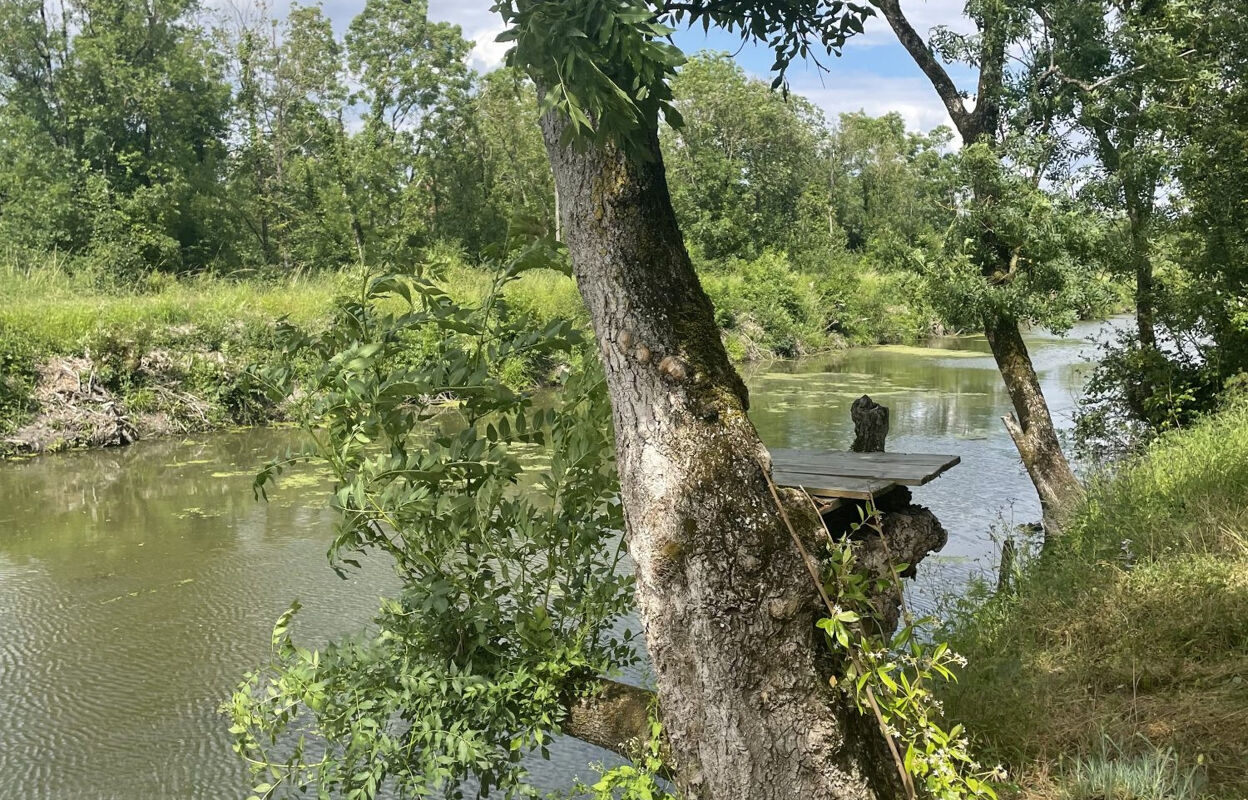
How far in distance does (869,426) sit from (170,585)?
474 cm

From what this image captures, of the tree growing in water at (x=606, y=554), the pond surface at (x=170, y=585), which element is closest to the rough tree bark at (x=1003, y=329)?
the pond surface at (x=170, y=585)

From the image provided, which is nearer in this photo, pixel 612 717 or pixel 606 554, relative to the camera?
pixel 612 717

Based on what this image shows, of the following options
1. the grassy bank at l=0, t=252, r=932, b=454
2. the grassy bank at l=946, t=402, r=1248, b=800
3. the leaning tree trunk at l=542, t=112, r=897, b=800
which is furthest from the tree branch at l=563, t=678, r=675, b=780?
the grassy bank at l=0, t=252, r=932, b=454

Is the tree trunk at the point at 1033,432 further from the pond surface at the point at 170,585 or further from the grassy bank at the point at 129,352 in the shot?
the grassy bank at the point at 129,352

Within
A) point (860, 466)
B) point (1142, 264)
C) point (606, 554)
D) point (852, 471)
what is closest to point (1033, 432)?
point (1142, 264)

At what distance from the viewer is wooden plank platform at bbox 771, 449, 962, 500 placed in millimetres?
3115

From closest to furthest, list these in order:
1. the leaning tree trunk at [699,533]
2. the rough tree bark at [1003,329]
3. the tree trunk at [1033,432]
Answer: the leaning tree trunk at [699,533]
the tree trunk at [1033,432]
the rough tree bark at [1003,329]

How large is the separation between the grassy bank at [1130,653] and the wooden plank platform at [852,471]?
0.69m

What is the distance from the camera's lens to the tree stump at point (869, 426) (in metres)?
4.29

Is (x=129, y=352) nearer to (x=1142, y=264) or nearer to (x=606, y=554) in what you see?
(x=606, y=554)

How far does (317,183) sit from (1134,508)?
23047 mm

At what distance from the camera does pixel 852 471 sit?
3430mm

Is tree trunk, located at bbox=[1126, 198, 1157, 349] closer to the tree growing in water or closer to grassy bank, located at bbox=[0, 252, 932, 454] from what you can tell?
grassy bank, located at bbox=[0, 252, 932, 454]

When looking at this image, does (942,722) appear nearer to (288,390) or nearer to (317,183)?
(288,390)
